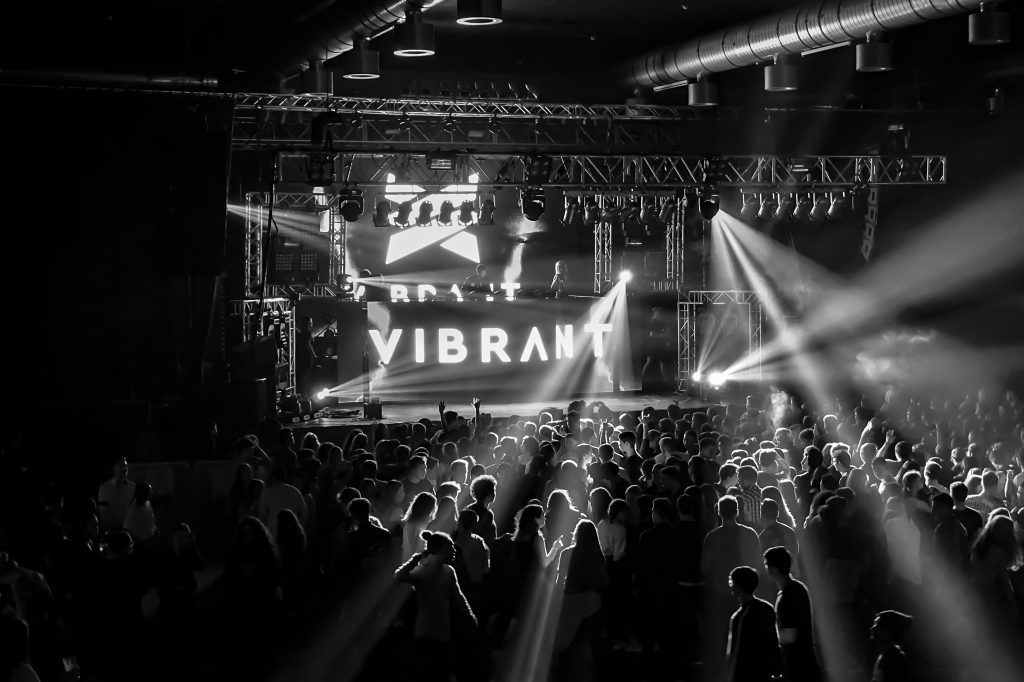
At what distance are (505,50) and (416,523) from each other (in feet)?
44.9

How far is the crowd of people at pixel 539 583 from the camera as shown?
616 centimetres

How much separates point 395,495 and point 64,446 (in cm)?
680

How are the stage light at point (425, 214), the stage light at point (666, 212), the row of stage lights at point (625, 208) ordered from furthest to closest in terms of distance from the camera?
the stage light at point (425, 214) < the stage light at point (666, 212) < the row of stage lights at point (625, 208)

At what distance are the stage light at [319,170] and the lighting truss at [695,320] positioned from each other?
805 cm

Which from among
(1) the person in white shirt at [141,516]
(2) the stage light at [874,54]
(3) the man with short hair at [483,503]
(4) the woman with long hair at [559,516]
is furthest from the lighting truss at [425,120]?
(4) the woman with long hair at [559,516]

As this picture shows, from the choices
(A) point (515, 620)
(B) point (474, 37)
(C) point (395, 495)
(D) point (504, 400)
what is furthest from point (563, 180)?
(A) point (515, 620)

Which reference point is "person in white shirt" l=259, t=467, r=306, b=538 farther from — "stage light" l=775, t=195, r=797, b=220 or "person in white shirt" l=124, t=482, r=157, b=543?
"stage light" l=775, t=195, r=797, b=220

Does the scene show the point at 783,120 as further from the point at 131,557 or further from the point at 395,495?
the point at 131,557

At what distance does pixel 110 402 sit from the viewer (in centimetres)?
1348

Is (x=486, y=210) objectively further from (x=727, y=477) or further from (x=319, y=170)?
(x=727, y=477)

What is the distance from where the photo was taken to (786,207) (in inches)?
728

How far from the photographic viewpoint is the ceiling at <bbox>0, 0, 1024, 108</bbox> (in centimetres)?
1330

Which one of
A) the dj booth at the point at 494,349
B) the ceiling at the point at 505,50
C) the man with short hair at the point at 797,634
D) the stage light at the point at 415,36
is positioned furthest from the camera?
the dj booth at the point at 494,349

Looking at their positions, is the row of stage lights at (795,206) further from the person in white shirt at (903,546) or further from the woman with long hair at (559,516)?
the woman with long hair at (559,516)
